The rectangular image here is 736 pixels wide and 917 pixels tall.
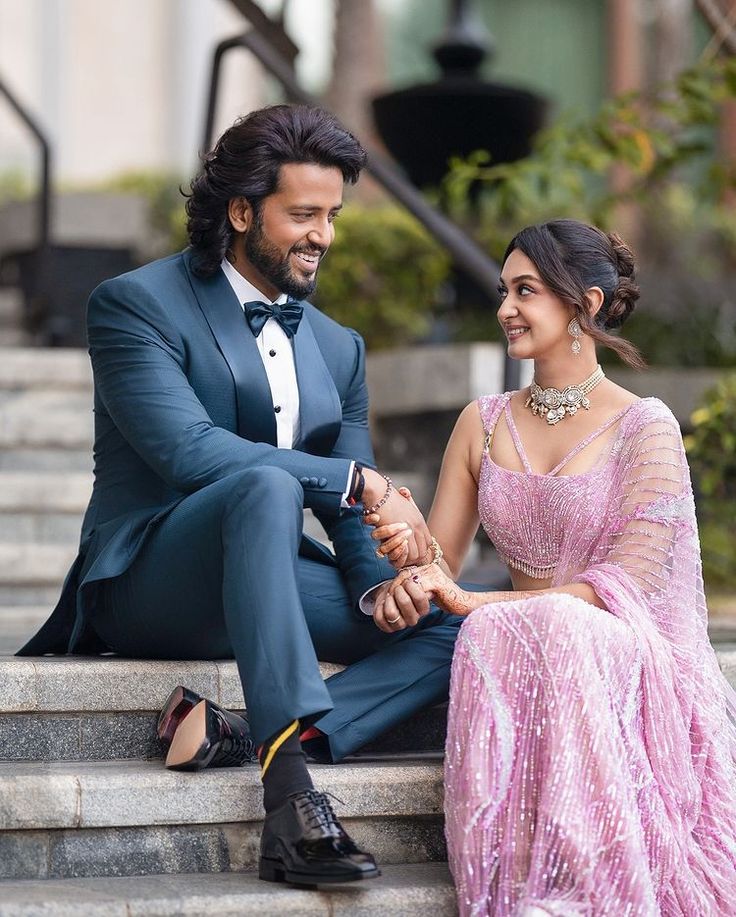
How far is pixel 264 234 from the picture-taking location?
3727mm

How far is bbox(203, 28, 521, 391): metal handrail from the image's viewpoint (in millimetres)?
5314

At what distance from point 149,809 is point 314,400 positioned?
42.8 inches

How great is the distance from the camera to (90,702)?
3.49m

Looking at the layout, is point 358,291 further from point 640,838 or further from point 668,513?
point 640,838

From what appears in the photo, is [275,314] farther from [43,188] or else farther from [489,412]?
[43,188]

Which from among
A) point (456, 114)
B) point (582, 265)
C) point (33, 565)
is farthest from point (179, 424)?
point (456, 114)

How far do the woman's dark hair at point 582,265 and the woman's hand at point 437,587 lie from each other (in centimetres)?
69

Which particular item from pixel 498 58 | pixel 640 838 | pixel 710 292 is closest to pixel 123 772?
pixel 640 838

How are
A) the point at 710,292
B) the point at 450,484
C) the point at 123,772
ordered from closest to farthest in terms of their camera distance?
the point at 123,772 → the point at 450,484 → the point at 710,292

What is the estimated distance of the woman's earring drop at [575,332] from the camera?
3693mm

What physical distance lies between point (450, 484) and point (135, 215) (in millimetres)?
5265

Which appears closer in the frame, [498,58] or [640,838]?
[640,838]

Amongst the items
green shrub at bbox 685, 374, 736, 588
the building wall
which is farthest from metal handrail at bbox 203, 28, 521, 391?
the building wall

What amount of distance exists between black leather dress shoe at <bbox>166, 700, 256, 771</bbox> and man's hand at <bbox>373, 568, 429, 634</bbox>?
0.40m
